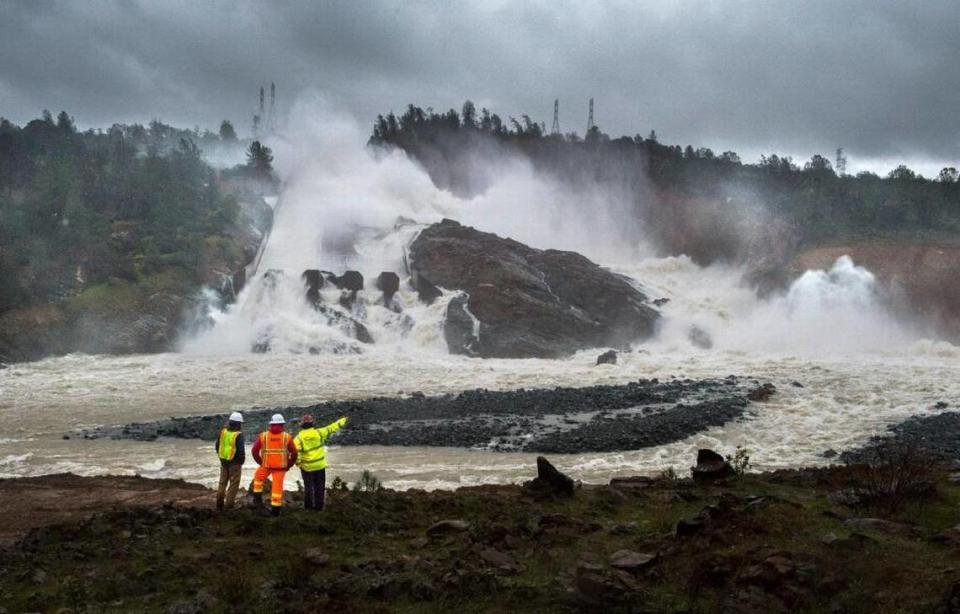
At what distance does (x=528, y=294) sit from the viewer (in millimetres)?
49562

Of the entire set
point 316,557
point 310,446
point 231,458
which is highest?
point 310,446

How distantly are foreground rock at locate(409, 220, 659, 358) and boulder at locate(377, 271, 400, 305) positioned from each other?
187cm

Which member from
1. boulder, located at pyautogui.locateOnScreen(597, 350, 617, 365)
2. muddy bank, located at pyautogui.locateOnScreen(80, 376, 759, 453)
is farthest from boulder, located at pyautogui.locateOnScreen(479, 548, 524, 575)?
boulder, located at pyautogui.locateOnScreen(597, 350, 617, 365)

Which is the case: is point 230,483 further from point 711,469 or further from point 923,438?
point 923,438

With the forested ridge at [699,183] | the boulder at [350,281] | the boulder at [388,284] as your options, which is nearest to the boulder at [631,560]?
the boulder at [388,284]

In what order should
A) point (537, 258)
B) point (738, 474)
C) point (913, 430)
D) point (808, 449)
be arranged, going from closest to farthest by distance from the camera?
point (738, 474) → point (808, 449) → point (913, 430) → point (537, 258)

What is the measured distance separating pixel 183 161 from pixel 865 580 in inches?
2933

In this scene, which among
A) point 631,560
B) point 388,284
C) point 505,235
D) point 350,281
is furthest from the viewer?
point 505,235

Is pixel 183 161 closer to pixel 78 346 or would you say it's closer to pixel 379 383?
pixel 78 346

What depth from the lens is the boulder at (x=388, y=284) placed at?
50688 mm

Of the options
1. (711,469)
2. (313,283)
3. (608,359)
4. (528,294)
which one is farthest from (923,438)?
(313,283)

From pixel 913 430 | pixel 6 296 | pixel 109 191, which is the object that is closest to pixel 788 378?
pixel 913 430

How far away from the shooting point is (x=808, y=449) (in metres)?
20.4

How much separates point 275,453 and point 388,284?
40.5 m
